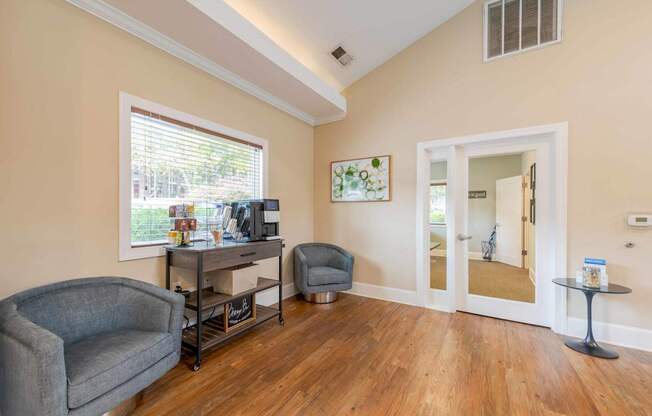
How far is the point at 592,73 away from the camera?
2.52 meters

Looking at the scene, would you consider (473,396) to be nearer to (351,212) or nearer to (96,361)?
(96,361)

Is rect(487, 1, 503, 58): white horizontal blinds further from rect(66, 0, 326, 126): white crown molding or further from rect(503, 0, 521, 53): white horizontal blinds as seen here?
rect(66, 0, 326, 126): white crown molding

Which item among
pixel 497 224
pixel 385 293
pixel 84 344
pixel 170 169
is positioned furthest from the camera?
pixel 385 293

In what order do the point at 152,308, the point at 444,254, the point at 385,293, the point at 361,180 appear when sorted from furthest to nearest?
the point at 361,180 → the point at 385,293 → the point at 444,254 → the point at 152,308

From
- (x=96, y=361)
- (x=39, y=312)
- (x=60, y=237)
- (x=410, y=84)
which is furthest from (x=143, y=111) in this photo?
(x=410, y=84)

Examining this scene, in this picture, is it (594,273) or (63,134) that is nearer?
(63,134)

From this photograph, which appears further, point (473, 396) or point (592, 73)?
point (592, 73)

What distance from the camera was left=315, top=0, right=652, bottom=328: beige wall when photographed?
238 centimetres

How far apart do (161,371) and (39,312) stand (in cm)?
78

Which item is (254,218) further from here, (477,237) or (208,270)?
(477,237)

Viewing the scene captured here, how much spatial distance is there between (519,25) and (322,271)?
3609mm

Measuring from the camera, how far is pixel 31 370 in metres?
1.15

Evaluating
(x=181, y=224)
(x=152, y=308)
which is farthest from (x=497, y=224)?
(x=152, y=308)

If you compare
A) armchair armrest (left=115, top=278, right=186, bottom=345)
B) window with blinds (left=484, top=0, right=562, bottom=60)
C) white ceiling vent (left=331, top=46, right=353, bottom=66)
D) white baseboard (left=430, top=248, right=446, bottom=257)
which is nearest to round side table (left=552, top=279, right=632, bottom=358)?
white baseboard (left=430, top=248, right=446, bottom=257)
